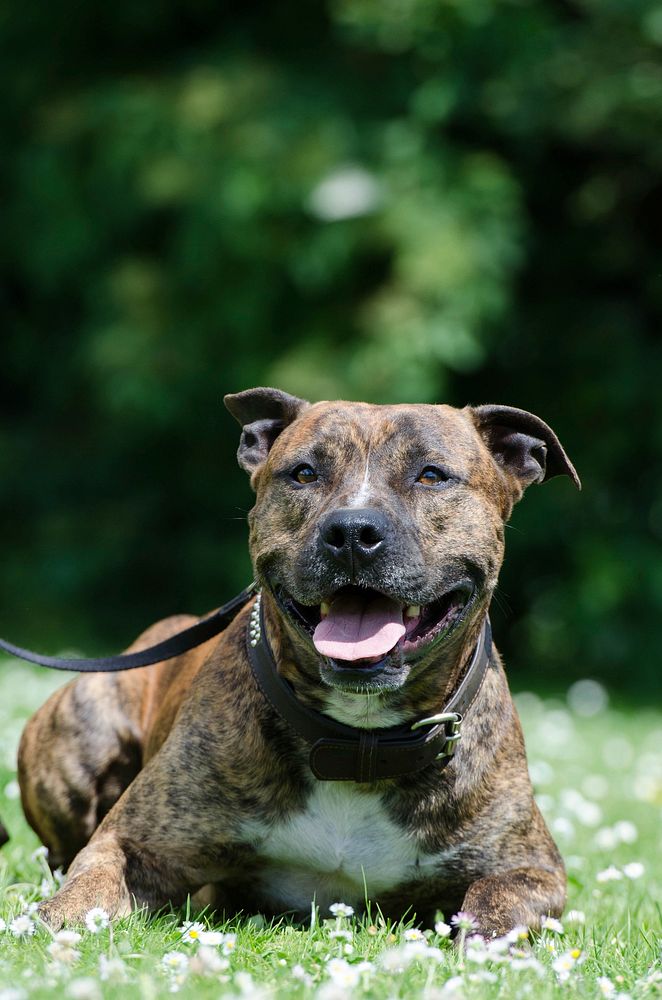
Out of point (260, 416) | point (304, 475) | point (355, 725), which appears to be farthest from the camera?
point (260, 416)

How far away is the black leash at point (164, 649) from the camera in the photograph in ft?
14.2

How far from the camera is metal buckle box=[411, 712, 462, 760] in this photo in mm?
3605

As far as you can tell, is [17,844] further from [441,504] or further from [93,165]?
[93,165]

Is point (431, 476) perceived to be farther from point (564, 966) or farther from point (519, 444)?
point (564, 966)

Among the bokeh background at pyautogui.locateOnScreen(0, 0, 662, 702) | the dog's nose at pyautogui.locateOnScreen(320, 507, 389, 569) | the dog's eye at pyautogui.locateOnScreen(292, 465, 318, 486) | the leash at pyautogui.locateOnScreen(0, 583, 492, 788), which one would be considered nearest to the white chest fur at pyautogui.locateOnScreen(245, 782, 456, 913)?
the leash at pyautogui.locateOnScreen(0, 583, 492, 788)

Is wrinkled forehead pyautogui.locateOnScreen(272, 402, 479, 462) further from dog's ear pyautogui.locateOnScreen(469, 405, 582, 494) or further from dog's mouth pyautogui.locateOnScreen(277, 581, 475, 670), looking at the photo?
dog's mouth pyautogui.locateOnScreen(277, 581, 475, 670)

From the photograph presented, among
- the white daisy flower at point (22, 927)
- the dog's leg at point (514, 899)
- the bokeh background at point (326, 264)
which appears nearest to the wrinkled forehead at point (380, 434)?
the dog's leg at point (514, 899)

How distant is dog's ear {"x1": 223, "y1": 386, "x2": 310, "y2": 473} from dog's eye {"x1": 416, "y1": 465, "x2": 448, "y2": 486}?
584 millimetres

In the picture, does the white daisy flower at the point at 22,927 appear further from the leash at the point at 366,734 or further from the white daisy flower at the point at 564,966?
the white daisy flower at the point at 564,966

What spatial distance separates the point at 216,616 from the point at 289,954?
1.47 meters

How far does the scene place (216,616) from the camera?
4402 millimetres

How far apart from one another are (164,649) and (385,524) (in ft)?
4.11

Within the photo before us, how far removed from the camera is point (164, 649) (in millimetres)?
4363

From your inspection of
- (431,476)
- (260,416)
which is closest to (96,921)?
(431,476)
